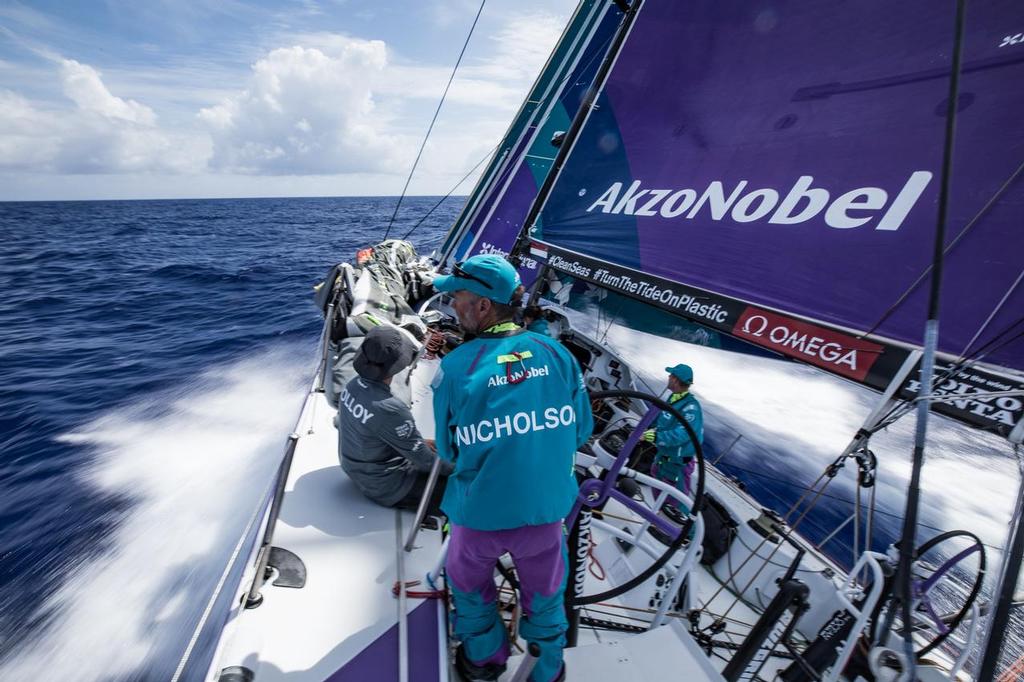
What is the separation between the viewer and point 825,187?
2318 mm

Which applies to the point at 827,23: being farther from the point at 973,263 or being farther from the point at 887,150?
the point at 973,263

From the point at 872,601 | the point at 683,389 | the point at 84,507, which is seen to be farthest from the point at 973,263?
the point at 84,507

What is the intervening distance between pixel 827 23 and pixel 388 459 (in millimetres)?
3459

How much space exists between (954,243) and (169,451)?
7062mm

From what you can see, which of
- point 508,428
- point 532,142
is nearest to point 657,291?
point 508,428

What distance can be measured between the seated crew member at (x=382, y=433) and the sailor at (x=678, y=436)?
1789 mm

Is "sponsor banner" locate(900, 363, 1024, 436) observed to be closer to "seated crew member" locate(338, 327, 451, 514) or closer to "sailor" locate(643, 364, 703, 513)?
"sailor" locate(643, 364, 703, 513)

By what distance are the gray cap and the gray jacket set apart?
0.07 metres

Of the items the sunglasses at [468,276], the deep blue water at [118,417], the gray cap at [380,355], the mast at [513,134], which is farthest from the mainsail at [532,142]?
the sunglasses at [468,276]

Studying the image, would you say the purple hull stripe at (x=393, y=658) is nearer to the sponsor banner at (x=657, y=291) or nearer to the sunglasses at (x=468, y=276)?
the sunglasses at (x=468, y=276)

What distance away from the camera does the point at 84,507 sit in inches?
175

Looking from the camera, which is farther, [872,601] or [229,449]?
[229,449]

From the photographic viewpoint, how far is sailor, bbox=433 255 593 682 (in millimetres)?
1365

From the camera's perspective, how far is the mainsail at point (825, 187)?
70.6 inches
